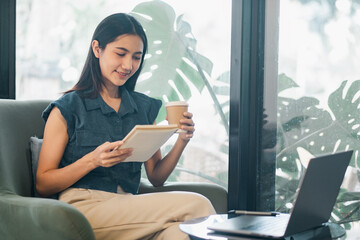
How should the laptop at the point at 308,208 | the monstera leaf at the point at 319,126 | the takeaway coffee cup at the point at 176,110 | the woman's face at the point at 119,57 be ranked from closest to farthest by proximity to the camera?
the laptop at the point at 308,208, the takeaway coffee cup at the point at 176,110, the woman's face at the point at 119,57, the monstera leaf at the point at 319,126

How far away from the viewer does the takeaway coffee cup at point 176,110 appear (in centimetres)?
183

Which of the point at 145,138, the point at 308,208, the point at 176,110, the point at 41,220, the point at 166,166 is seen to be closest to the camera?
the point at 308,208

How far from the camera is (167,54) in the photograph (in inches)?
110

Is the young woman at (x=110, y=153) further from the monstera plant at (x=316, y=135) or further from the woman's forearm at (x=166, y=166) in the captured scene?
the monstera plant at (x=316, y=135)

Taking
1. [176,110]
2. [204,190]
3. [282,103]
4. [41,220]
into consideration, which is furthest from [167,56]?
[41,220]

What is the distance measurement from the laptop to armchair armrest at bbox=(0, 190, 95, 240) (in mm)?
428

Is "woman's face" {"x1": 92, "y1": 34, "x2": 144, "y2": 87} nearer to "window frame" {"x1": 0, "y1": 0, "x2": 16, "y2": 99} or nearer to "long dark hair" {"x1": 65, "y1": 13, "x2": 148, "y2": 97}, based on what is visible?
"long dark hair" {"x1": 65, "y1": 13, "x2": 148, "y2": 97}

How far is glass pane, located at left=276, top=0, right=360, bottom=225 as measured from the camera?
7.59 feet

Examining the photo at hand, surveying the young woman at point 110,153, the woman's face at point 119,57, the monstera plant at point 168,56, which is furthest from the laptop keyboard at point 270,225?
the monstera plant at point 168,56

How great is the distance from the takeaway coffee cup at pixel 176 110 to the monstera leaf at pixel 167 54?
3.01 feet

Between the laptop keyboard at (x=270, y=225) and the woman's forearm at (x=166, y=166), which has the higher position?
the woman's forearm at (x=166, y=166)

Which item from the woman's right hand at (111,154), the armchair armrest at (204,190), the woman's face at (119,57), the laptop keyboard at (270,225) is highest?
the woman's face at (119,57)

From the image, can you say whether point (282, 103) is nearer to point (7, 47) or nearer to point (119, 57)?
point (119, 57)

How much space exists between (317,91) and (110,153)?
1163mm
